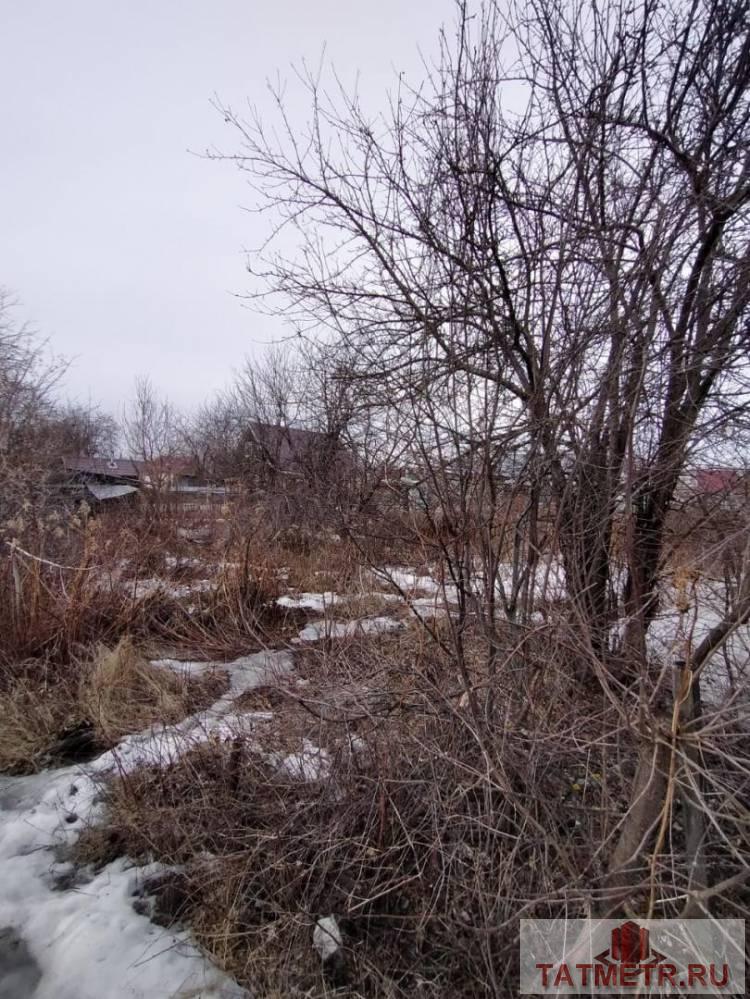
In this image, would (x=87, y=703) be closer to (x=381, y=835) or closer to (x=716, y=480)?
(x=381, y=835)

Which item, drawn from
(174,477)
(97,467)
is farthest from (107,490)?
(174,477)

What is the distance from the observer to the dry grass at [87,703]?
2828 millimetres

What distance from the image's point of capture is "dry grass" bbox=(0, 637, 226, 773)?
9.28 feet

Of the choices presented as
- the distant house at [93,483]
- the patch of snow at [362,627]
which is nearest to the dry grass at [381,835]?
the patch of snow at [362,627]

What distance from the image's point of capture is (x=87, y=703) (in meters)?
3.15

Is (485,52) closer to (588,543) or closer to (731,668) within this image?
(588,543)

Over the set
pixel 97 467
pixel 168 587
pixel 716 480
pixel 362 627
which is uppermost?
pixel 97 467

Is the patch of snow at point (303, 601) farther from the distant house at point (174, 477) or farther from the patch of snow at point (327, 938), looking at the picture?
the distant house at point (174, 477)

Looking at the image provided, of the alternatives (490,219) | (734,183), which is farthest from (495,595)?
(734,183)

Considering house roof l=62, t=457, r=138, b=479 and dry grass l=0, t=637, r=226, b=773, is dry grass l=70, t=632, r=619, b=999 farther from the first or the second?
house roof l=62, t=457, r=138, b=479

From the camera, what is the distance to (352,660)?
9.44ft

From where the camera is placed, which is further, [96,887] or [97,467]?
[97,467]

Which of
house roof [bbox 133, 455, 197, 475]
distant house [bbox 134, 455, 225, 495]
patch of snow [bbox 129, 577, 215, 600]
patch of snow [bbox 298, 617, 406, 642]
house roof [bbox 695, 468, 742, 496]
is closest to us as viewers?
house roof [bbox 695, 468, 742, 496]

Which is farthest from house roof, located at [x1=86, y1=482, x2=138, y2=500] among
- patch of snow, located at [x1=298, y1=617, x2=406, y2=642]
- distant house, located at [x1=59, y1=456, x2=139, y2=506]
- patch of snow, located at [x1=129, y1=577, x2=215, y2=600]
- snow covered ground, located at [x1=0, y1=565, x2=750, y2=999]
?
snow covered ground, located at [x1=0, y1=565, x2=750, y2=999]
